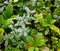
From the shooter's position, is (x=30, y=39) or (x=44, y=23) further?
(x=44, y=23)

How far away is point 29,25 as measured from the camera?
2.31 m

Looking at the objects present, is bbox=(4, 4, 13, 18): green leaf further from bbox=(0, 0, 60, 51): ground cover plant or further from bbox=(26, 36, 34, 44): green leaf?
bbox=(26, 36, 34, 44): green leaf

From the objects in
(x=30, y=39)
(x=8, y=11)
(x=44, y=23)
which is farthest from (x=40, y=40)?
(x=8, y=11)

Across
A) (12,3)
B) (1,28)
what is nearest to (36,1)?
(12,3)

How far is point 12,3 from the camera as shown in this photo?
8.18 feet

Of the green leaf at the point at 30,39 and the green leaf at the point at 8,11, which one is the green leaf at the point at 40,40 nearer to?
the green leaf at the point at 30,39

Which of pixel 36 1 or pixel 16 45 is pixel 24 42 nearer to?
pixel 16 45

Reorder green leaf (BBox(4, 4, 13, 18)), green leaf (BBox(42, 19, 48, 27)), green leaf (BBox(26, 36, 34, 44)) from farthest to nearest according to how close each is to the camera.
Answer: green leaf (BBox(4, 4, 13, 18)) < green leaf (BBox(42, 19, 48, 27)) < green leaf (BBox(26, 36, 34, 44))

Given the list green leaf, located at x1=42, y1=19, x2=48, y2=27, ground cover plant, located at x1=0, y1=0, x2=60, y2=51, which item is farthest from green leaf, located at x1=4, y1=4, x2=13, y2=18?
green leaf, located at x1=42, y1=19, x2=48, y2=27

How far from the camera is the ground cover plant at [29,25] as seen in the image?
2047mm

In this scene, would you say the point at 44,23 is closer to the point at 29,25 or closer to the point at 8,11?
the point at 29,25

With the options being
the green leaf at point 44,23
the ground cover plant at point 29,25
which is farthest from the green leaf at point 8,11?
the green leaf at point 44,23

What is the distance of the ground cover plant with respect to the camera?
6.72ft

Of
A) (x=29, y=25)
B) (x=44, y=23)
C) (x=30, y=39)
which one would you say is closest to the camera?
(x=30, y=39)
